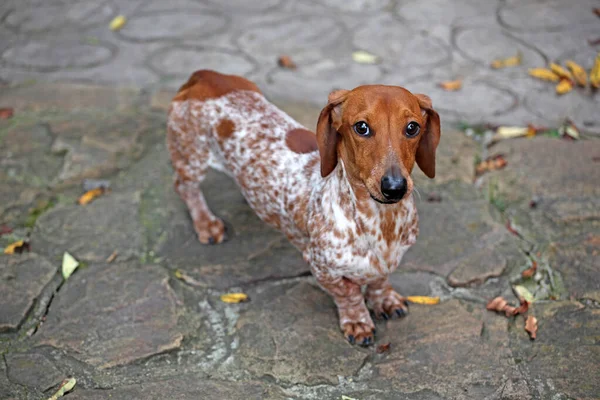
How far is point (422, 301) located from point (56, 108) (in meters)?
3.26

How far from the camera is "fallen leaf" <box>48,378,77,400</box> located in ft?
10.2

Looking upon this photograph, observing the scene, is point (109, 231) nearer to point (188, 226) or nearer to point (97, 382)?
point (188, 226)

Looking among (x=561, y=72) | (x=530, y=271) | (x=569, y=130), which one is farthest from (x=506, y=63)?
(x=530, y=271)

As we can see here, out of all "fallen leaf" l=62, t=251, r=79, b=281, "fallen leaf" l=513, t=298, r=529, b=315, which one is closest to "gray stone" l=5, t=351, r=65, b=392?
"fallen leaf" l=62, t=251, r=79, b=281

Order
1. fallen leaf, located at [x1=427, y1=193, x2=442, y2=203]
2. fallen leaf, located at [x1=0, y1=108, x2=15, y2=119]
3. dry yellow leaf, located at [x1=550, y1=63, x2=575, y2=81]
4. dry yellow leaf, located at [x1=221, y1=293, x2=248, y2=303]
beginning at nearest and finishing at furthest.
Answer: dry yellow leaf, located at [x1=221, y1=293, x2=248, y2=303], fallen leaf, located at [x1=427, y1=193, x2=442, y2=203], fallen leaf, located at [x1=0, y1=108, x2=15, y2=119], dry yellow leaf, located at [x1=550, y1=63, x2=575, y2=81]

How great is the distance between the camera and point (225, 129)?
3721 mm

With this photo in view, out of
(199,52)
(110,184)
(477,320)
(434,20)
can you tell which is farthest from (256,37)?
(477,320)

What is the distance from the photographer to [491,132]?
4.83 m

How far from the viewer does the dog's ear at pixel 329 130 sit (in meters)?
2.99

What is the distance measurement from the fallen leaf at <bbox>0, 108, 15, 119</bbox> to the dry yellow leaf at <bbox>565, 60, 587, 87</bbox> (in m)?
4.35

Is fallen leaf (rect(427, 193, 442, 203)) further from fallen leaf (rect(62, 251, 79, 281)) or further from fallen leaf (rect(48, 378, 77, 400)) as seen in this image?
fallen leaf (rect(48, 378, 77, 400))

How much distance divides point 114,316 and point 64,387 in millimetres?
496

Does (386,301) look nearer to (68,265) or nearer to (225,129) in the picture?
(225,129)

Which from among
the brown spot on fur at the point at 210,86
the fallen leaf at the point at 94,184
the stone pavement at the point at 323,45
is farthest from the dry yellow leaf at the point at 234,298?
the stone pavement at the point at 323,45
